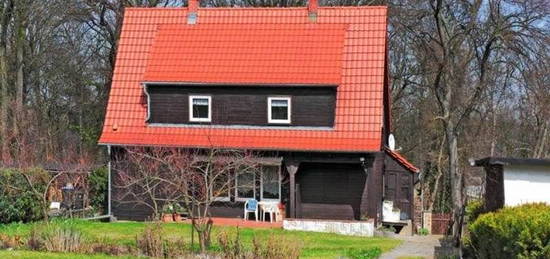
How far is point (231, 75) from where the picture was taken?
2948cm

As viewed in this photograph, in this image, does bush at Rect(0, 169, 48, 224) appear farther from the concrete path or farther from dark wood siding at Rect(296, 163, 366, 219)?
the concrete path

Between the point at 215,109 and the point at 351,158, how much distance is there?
5483 millimetres

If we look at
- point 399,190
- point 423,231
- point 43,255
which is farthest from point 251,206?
point 43,255

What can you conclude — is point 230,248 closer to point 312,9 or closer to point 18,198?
point 18,198

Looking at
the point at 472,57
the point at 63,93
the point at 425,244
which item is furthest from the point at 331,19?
the point at 63,93

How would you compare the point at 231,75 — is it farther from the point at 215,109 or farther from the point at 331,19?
the point at 331,19

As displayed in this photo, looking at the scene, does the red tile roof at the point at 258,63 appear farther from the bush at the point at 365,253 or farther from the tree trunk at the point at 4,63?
the tree trunk at the point at 4,63

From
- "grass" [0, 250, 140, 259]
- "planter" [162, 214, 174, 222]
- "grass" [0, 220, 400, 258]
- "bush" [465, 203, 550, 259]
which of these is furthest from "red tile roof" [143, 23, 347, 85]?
"bush" [465, 203, 550, 259]

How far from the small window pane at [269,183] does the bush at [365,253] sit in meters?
8.52

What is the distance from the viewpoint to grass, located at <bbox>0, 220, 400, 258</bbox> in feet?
68.7

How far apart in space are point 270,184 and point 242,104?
3.15m

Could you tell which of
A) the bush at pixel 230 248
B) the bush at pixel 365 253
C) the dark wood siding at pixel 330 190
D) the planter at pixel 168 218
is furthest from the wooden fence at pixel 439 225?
the bush at pixel 230 248

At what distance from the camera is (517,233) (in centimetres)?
1395

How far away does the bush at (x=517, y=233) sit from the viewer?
1342 cm
